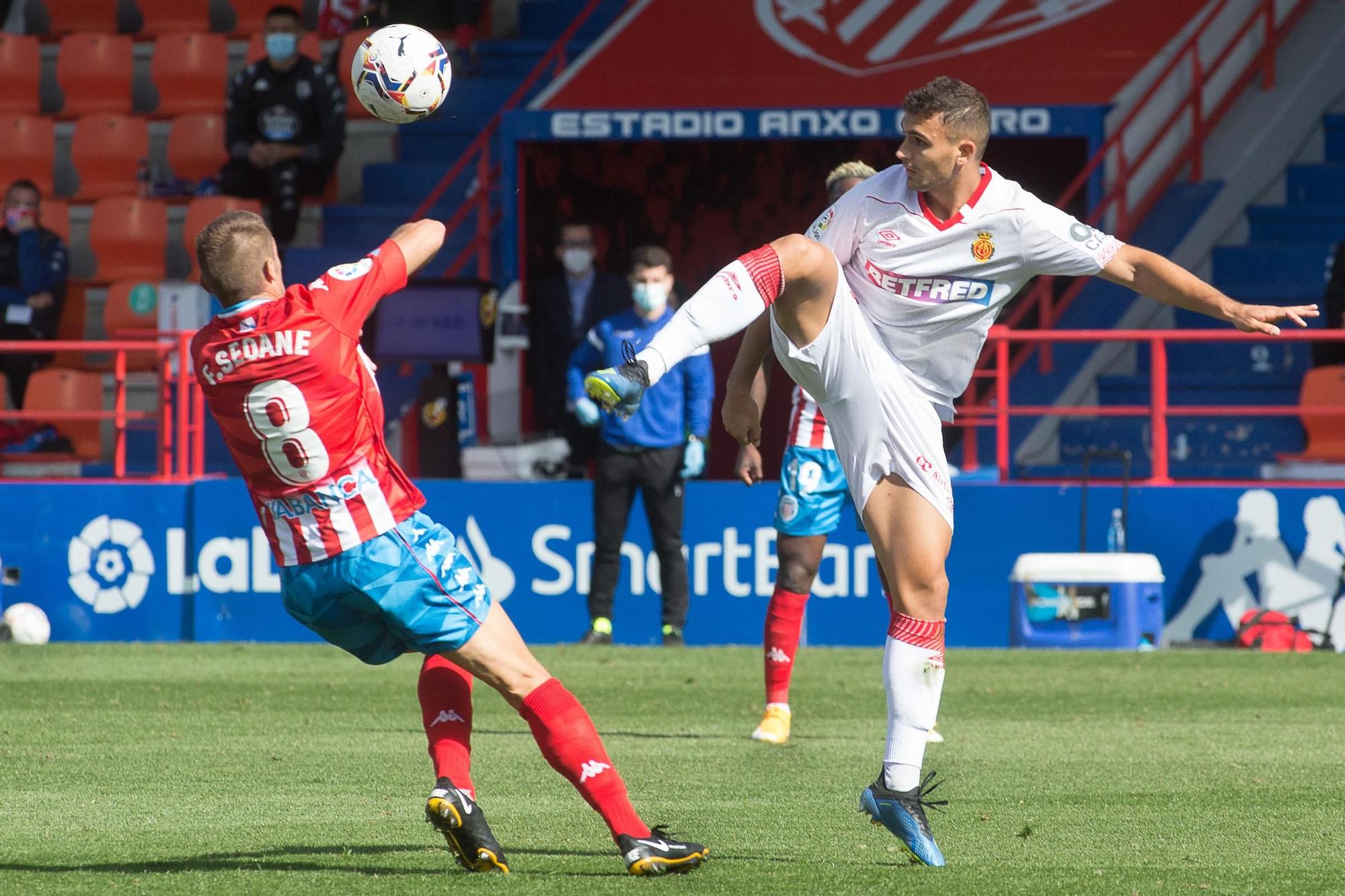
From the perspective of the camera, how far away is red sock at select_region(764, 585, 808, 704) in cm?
759

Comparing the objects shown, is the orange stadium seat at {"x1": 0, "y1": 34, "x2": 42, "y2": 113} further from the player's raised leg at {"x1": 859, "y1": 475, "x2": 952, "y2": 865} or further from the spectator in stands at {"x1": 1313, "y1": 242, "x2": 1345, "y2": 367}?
the player's raised leg at {"x1": 859, "y1": 475, "x2": 952, "y2": 865}

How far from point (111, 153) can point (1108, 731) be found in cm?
1234

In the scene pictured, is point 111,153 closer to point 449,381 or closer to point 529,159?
point 529,159

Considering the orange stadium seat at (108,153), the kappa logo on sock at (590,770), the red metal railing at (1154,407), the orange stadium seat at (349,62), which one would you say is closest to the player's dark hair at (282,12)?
the orange stadium seat at (349,62)

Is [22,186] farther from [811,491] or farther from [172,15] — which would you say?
[811,491]

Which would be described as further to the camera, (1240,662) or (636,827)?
(1240,662)

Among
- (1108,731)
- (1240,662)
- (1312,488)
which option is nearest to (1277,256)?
(1312,488)

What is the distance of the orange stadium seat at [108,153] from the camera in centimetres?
1712

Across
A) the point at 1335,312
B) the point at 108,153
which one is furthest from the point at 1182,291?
the point at 108,153

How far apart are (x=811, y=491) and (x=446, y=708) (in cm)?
292

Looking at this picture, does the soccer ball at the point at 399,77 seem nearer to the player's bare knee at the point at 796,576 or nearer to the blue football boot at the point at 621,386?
the blue football boot at the point at 621,386

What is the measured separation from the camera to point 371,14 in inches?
674

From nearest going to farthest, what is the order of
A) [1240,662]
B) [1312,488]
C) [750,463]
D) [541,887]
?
[541,887] < [750,463] < [1240,662] < [1312,488]

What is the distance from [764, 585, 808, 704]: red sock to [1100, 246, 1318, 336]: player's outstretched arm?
2.72 meters
